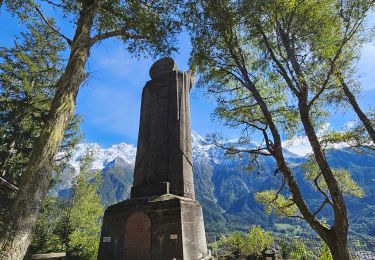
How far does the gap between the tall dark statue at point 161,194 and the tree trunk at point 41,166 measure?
217 inches

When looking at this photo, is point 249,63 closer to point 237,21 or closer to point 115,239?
point 237,21

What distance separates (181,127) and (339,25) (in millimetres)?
8472

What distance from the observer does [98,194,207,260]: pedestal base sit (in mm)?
9383

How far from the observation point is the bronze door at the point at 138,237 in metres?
9.63

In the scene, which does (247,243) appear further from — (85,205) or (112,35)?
(85,205)

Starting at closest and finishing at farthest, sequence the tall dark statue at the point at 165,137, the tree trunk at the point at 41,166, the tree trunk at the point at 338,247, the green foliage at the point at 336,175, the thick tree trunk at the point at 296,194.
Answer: the tree trunk at the point at 41,166 → the tree trunk at the point at 338,247 → the thick tree trunk at the point at 296,194 → the tall dark statue at the point at 165,137 → the green foliage at the point at 336,175

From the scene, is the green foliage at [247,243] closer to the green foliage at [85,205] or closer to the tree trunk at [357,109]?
the tree trunk at [357,109]

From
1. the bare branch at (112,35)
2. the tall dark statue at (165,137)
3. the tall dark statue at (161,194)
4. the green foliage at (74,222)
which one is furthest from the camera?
the green foliage at (74,222)

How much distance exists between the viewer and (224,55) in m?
11.8

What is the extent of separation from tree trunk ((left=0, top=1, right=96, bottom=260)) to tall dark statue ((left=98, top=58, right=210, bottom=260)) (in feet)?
18.1

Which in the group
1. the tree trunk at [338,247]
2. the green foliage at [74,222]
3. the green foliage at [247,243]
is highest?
the green foliage at [74,222]

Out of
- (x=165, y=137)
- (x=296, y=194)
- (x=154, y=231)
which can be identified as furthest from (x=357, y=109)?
(x=154, y=231)

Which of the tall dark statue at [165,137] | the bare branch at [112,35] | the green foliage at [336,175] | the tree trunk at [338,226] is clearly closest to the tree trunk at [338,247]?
the tree trunk at [338,226]

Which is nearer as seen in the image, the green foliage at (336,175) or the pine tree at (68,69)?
the pine tree at (68,69)
